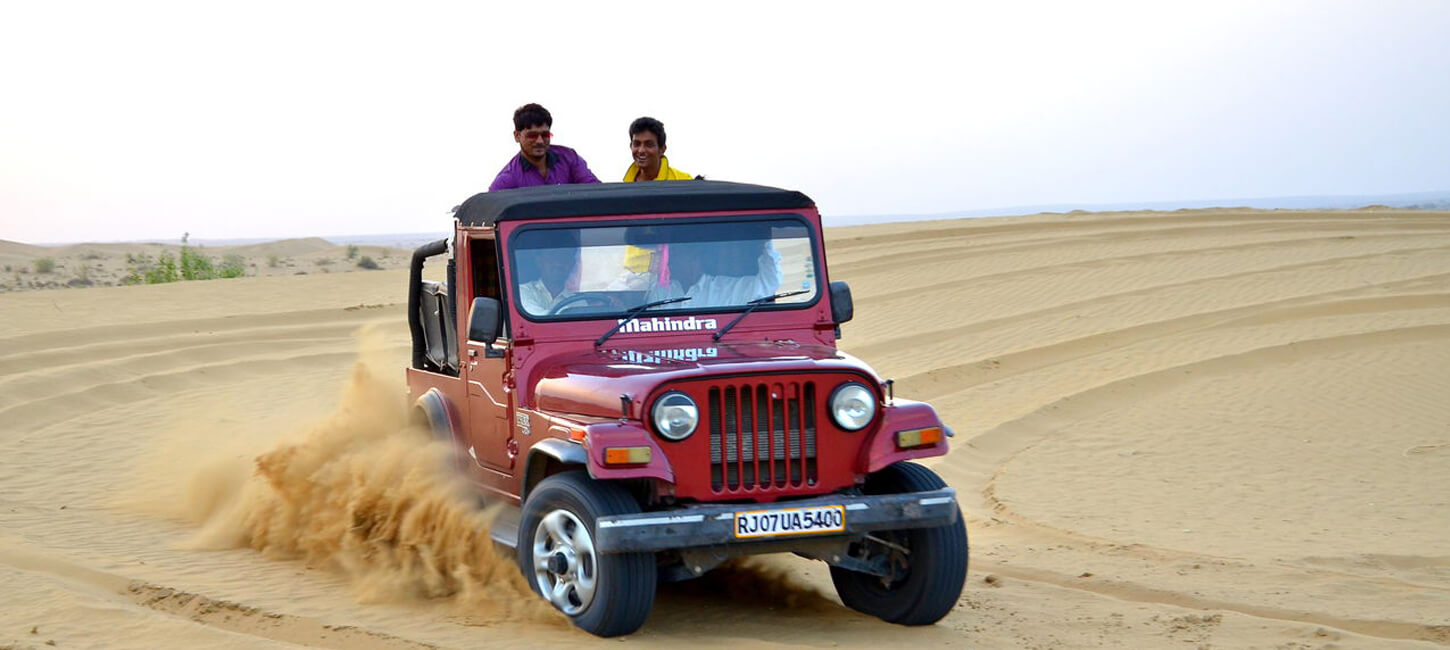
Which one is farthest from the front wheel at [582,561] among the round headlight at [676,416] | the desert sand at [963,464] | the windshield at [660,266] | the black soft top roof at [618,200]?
the black soft top roof at [618,200]

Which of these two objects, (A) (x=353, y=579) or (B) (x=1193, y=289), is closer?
(A) (x=353, y=579)

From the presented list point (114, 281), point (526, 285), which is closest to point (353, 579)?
point (526, 285)

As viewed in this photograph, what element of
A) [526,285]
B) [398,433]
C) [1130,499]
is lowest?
[1130,499]

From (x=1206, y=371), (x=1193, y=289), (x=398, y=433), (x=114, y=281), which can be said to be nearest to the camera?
(x=398, y=433)

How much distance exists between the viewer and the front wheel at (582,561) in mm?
6133

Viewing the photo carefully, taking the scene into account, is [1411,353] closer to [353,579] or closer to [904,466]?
[904,466]

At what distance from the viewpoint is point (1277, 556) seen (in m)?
8.92

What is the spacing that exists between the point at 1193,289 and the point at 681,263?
594 inches

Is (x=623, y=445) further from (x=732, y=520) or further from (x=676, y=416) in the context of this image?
(x=732, y=520)

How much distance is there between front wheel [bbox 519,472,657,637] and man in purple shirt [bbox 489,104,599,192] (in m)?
3.39

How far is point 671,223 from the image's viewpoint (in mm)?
7422

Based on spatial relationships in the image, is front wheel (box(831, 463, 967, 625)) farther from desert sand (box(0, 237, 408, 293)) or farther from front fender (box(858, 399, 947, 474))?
desert sand (box(0, 237, 408, 293))

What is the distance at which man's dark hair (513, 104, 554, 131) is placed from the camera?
9.57 metres

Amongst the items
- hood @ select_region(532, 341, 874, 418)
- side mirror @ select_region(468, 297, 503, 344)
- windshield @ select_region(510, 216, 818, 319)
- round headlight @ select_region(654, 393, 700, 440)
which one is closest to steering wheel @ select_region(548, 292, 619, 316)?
windshield @ select_region(510, 216, 818, 319)
